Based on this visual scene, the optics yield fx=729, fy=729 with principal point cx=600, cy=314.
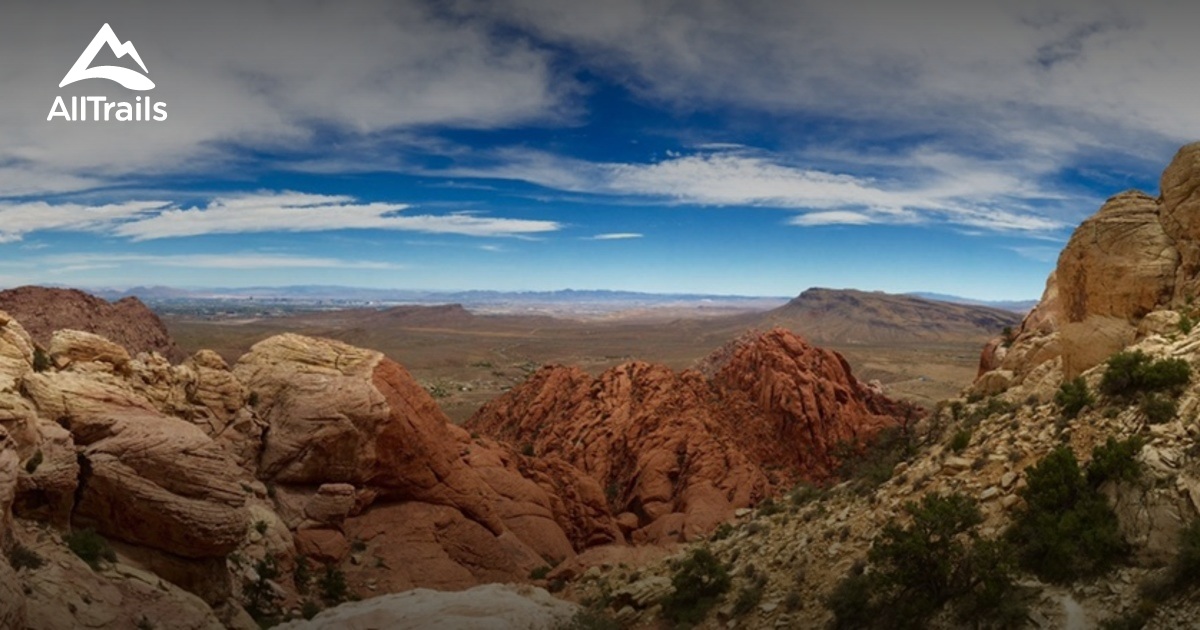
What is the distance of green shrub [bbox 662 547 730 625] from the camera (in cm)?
2325

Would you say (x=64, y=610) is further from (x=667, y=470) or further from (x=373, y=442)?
(x=667, y=470)

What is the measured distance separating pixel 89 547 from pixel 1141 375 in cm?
2812

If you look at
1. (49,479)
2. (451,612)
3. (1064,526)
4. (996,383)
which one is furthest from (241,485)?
(996,383)

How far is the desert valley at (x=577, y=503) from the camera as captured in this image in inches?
641

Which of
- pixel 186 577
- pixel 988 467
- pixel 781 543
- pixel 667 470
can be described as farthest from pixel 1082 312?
pixel 186 577

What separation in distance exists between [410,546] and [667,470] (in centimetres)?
1967

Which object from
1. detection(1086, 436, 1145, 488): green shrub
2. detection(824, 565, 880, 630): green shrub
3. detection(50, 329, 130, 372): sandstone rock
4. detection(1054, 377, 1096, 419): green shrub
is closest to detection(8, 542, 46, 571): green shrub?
detection(50, 329, 130, 372): sandstone rock

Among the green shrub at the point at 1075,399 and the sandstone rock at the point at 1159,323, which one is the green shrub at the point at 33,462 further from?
the sandstone rock at the point at 1159,323

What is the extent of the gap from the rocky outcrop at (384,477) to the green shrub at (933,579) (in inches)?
749

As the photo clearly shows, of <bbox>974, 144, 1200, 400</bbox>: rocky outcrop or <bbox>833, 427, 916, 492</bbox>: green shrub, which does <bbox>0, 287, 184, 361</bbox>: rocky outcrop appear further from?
<bbox>974, 144, 1200, 400</bbox>: rocky outcrop

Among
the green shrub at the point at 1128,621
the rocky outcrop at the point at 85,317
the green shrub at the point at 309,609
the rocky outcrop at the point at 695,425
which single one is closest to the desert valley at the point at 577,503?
the green shrub at the point at 1128,621

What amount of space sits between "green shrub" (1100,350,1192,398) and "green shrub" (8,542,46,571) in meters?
27.3

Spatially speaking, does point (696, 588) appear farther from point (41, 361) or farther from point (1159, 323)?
point (41, 361)

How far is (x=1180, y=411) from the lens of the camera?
16875 millimetres
